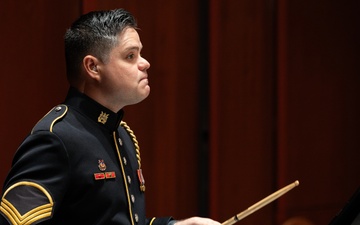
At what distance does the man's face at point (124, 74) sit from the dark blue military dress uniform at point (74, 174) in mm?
32

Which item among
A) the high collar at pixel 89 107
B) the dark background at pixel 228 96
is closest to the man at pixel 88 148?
the high collar at pixel 89 107

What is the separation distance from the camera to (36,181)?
112 cm

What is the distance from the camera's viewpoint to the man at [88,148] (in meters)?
1.13

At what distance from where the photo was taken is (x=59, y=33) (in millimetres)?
2031

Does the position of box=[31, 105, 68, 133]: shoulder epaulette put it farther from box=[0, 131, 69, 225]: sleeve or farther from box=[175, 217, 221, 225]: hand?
box=[175, 217, 221, 225]: hand

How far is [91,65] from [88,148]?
142mm

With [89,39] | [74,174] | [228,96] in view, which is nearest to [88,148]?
[74,174]

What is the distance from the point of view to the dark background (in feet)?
6.55

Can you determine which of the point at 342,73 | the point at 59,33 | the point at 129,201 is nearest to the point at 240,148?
the point at 342,73

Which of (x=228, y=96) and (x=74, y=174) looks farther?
(x=228, y=96)

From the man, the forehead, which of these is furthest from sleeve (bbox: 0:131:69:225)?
the forehead

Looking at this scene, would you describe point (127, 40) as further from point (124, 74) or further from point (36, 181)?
point (36, 181)

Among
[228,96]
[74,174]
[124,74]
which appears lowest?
[228,96]

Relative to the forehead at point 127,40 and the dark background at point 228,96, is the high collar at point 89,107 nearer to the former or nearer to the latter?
the forehead at point 127,40
